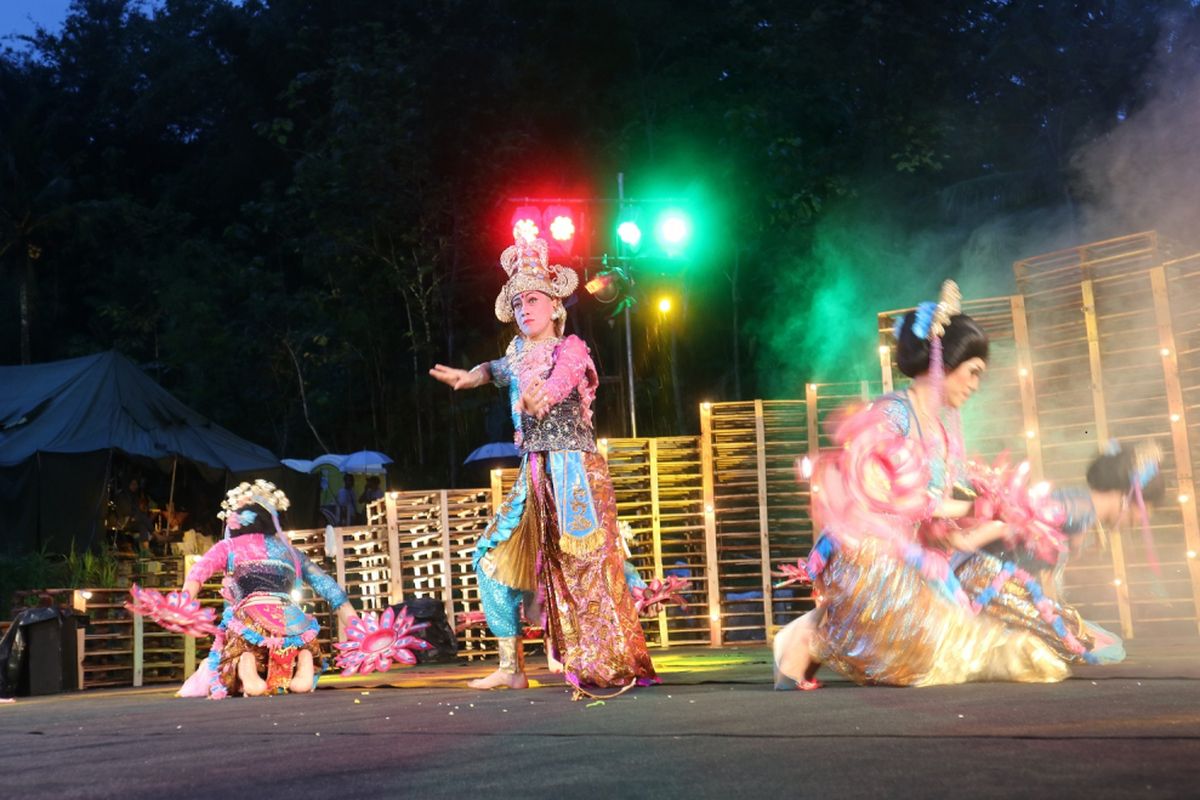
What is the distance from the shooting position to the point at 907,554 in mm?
4703

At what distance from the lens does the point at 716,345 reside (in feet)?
68.3

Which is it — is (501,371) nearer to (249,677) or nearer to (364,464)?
(249,677)

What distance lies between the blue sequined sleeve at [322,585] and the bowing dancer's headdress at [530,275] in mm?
1971

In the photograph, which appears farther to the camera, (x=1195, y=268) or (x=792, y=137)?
(x=792, y=137)

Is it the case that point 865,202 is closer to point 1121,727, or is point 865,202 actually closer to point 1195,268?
point 1195,268

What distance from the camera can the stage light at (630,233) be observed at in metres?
12.6

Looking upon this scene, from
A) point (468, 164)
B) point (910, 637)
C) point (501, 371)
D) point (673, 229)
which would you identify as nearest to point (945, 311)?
point (910, 637)

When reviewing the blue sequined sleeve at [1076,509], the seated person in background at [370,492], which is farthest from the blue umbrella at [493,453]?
the blue sequined sleeve at [1076,509]

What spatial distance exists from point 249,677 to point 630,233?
6743 mm

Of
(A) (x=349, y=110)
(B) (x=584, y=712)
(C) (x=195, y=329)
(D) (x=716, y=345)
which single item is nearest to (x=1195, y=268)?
(B) (x=584, y=712)

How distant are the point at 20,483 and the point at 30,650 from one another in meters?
7.98

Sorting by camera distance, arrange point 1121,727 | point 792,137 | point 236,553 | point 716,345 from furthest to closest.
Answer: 1. point 716,345
2. point 792,137
3. point 236,553
4. point 1121,727

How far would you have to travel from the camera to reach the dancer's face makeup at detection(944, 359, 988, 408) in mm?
4883

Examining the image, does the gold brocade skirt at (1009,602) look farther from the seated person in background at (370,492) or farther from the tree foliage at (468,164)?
the seated person in background at (370,492)
